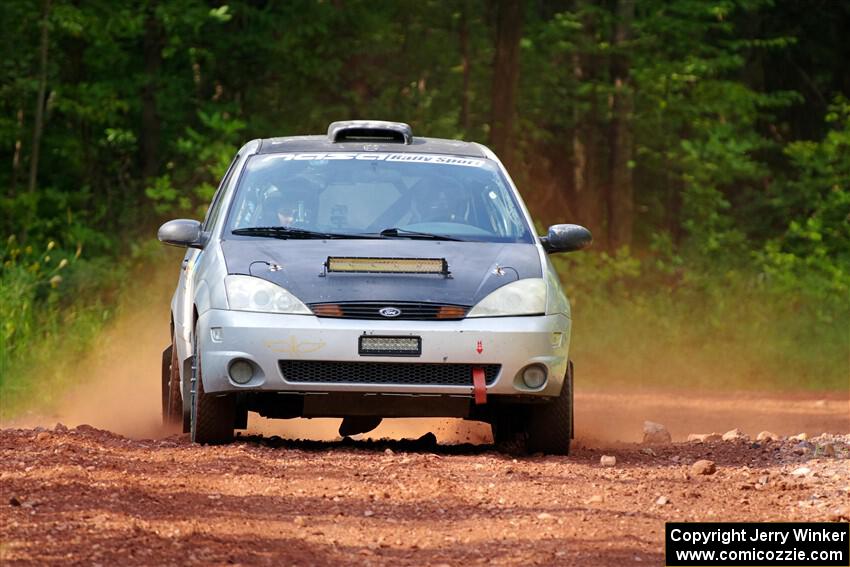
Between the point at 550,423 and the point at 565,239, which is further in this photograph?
the point at 565,239

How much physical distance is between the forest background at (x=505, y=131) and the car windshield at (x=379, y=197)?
4.46 meters

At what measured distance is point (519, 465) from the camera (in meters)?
8.70

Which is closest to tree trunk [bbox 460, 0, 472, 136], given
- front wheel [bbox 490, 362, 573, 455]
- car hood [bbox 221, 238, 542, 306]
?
car hood [bbox 221, 238, 542, 306]

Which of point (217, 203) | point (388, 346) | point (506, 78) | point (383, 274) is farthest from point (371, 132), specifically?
Result: point (506, 78)

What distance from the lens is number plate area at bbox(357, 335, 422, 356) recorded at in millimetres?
8859

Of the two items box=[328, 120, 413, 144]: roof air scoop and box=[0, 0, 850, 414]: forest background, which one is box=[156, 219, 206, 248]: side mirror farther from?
box=[0, 0, 850, 414]: forest background

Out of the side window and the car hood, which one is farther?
the side window

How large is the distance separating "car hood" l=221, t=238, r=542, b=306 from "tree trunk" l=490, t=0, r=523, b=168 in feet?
66.2

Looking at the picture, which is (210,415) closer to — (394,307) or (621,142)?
(394,307)

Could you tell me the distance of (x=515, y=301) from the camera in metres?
9.07

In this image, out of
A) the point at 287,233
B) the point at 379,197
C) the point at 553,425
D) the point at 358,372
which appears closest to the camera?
the point at 358,372

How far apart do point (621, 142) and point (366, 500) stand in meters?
27.1

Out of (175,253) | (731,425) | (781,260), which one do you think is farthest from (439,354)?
(781,260)

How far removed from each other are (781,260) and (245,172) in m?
17.6
